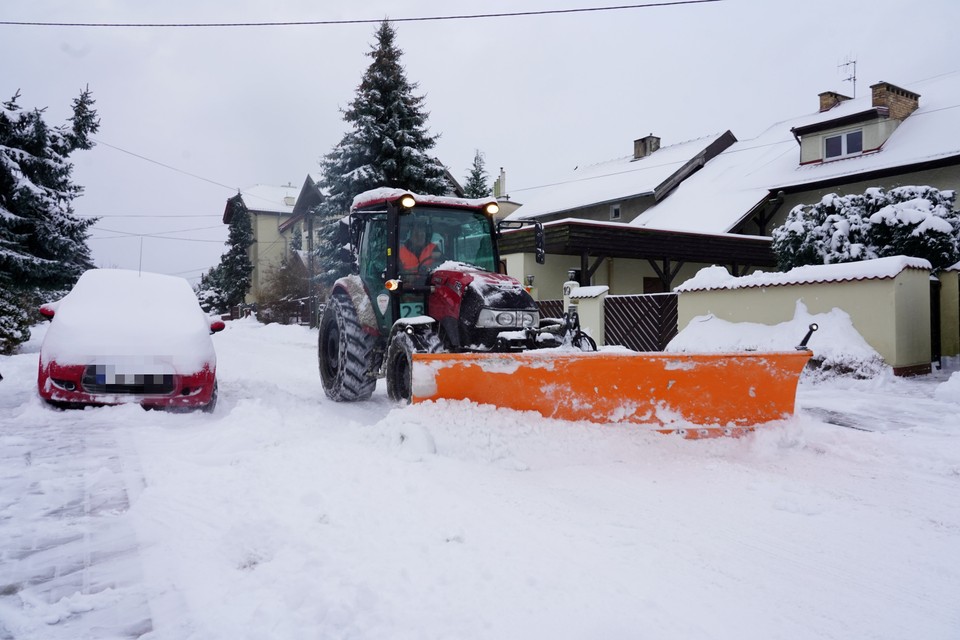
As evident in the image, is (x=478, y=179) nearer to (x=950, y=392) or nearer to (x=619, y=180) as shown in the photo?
(x=619, y=180)

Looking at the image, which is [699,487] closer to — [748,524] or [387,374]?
[748,524]

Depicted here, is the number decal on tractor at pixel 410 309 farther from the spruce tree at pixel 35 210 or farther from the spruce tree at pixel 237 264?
the spruce tree at pixel 237 264

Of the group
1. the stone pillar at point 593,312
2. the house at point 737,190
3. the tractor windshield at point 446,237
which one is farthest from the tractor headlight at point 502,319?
the house at point 737,190

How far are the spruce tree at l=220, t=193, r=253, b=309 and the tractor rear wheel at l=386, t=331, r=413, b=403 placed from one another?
36.4 m

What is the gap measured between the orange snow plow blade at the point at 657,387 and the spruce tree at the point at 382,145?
1487 centimetres

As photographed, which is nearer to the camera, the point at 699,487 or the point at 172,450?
the point at 699,487

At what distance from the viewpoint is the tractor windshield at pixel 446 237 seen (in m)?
6.60

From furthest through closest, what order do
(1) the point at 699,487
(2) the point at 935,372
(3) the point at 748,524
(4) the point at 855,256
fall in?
1. (4) the point at 855,256
2. (2) the point at 935,372
3. (1) the point at 699,487
4. (3) the point at 748,524

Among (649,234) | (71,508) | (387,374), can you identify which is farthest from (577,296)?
(71,508)

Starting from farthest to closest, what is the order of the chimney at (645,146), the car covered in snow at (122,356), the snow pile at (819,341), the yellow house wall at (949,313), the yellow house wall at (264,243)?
the yellow house wall at (264,243) < the chimney at (645,146) < the yellow house wall at (949,313) < the snow pile at (819,341) < the car covered in snow at (122,356)

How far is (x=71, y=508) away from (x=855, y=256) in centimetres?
1224

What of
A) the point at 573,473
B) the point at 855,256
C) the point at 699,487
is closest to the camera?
the point at 699,487

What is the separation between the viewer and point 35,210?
49.7 ft

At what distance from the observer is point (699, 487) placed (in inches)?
148
